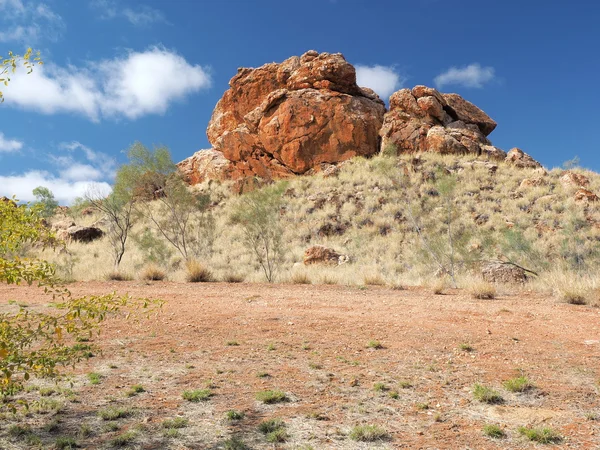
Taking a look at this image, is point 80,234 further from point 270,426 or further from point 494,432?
point 494,432

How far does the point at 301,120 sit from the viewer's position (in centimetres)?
3219

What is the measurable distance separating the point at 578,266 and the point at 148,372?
14.5 m

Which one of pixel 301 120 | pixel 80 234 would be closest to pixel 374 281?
pixel 301 120

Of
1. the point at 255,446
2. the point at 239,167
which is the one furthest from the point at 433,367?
the point at 239,167

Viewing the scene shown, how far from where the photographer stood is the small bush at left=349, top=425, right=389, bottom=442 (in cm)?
418

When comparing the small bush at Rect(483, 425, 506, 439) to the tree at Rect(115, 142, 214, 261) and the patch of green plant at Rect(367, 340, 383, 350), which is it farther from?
the tree at Rect(115, 142, 214, 261)

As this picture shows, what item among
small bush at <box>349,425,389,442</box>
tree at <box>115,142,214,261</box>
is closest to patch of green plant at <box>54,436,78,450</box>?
small bush at <box>349,425,389,442</box>

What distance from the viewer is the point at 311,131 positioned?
3212 cm

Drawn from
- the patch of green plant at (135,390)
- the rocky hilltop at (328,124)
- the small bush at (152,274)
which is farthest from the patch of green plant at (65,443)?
the rocky hilltop at (328,124)

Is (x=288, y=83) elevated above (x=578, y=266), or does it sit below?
above

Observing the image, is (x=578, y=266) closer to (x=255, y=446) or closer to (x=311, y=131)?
(x=255, y=446)

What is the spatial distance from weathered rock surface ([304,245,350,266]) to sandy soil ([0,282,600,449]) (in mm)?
8489

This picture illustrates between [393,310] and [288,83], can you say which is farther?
[288,83]

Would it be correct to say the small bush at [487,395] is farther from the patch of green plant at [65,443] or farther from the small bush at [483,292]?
the small bush at [483,292]
